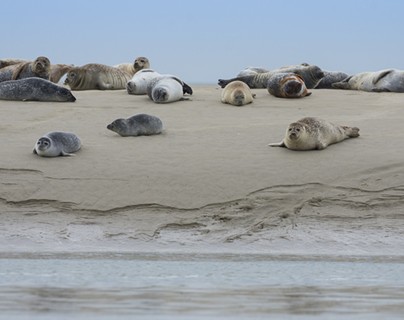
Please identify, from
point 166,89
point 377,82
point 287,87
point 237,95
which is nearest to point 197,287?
point 237,95

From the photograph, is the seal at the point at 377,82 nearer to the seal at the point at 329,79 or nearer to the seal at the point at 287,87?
the seal at the point at 329,79

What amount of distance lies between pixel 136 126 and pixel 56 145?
45.8 inches

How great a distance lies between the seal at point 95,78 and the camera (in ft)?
51.1

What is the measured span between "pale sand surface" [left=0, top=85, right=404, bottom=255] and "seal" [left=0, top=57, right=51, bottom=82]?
4.67 m

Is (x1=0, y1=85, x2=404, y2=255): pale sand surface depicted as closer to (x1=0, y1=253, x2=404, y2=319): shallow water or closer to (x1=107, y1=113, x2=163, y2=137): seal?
(x1=107, y1=113, x2=163, y2=137): seal

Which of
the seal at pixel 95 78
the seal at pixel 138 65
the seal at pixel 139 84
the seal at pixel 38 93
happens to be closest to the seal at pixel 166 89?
the seal at pixel 139 84

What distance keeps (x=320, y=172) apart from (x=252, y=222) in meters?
1.05

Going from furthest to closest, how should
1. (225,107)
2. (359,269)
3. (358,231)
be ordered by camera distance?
Answer: (225,107), (358,231), (359,269)

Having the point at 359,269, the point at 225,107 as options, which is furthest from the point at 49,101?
the point at 359,269

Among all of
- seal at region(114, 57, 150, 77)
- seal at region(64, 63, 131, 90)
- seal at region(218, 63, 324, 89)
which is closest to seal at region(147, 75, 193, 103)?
seal at region(218, 63, 324, 89)

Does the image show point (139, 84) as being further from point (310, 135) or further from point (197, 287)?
point (197, 287)

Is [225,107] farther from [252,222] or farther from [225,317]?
[225,317]

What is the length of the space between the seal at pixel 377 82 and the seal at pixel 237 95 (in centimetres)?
259

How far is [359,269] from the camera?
6.46 metres
